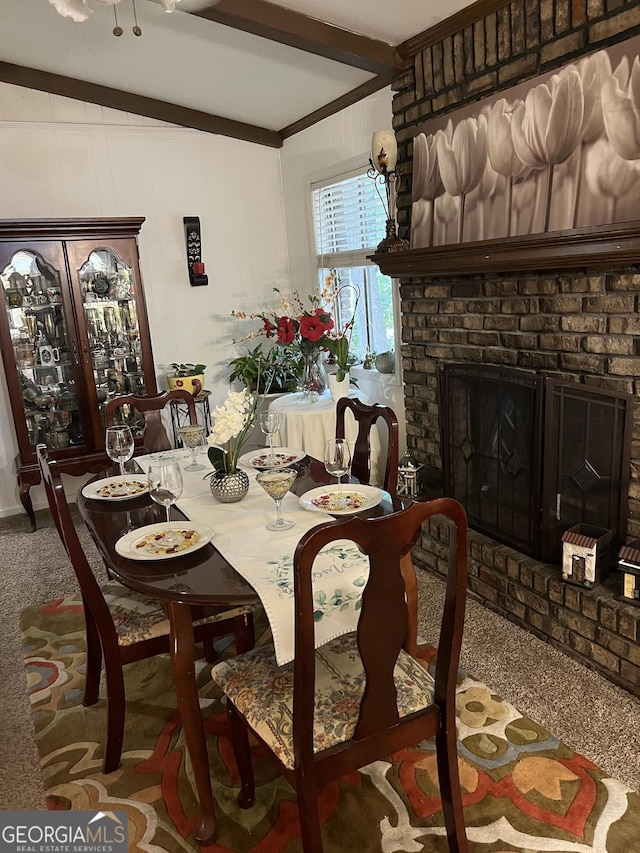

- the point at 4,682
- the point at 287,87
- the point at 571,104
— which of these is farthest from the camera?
the point at 287,87

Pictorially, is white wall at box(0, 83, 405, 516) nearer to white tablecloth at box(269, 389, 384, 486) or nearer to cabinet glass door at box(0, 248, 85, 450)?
cabinet glass door at box(0, 248, 85, 450)

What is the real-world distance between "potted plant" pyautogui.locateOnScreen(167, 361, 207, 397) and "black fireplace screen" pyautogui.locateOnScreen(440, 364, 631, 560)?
6.37ft

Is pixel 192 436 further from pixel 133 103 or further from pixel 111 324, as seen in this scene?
pixel 133 103

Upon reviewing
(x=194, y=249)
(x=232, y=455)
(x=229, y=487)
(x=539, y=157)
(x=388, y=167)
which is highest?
(x=388, y=167)

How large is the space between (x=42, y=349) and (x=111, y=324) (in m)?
0.45

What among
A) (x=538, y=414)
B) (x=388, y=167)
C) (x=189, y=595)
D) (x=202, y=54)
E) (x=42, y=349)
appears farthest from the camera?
(x=42, y=349)

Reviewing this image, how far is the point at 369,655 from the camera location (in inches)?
54.0

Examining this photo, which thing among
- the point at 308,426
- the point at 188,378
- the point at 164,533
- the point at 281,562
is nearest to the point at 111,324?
the point at 188,378

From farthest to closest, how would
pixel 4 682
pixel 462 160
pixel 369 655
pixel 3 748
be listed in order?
pixel 462 160
pixel 4 682
pixel 3 748
pixel 369 655

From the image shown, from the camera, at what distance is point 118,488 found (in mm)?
2324

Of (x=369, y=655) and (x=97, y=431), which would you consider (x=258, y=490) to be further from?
(x=97, y=431)

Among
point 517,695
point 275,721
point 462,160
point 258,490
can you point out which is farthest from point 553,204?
point 275,721

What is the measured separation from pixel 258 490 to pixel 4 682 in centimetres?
128

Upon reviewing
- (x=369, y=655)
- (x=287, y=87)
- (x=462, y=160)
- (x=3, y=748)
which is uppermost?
(x=287, y=87)
